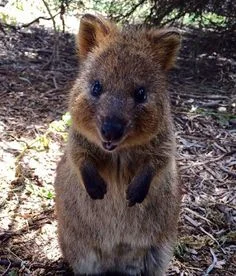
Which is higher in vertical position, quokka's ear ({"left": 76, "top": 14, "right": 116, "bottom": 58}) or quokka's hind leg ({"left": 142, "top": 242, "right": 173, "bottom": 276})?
quokka's ear ({"left": 76, "top": 14, "right": 116, "bottom": 58})

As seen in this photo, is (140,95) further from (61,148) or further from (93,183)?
(61,148)

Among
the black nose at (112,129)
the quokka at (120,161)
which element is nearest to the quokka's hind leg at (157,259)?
the quokka at (120,161)

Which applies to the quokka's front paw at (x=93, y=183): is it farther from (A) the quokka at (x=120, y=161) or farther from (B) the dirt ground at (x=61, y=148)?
(B) the dirt ground at (x=61, y=148)

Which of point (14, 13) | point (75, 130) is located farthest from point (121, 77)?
point (14, 13)

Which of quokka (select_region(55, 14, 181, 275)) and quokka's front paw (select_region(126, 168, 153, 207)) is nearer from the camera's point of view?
quokka (select_region(55, 14, 181, 275))

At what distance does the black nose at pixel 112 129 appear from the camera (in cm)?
357

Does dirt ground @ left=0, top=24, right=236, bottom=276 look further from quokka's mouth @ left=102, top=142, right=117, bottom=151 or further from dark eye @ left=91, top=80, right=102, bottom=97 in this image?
dark eye @ left=91, top=80, right=102, bottom=97

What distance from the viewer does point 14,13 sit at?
32.9 feet

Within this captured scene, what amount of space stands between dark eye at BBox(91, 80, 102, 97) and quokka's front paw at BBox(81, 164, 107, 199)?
0.51 meters

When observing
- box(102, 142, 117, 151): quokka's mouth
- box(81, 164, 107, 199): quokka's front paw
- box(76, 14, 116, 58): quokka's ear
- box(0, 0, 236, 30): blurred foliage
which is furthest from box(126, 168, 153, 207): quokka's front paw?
box(0, 0, 236, 30): blurred foliage

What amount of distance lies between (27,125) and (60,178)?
6.69 ft

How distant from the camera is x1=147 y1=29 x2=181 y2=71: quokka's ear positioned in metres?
4.26

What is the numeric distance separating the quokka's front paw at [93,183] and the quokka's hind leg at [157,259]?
679 mm

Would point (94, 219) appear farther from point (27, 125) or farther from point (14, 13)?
point (14, 13)
